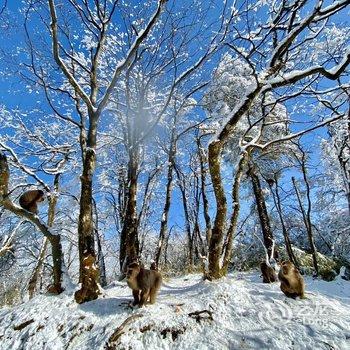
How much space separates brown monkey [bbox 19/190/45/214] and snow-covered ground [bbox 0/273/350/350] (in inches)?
64.6

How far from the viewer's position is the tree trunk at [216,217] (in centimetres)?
607

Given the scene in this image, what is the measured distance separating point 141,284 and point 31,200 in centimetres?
278

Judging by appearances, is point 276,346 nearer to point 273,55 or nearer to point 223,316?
point 223,316

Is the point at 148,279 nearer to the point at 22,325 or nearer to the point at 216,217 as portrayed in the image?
the point at 216,217

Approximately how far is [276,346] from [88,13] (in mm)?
8028

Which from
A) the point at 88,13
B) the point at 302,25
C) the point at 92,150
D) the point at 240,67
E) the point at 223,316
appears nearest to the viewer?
the point at 223,316

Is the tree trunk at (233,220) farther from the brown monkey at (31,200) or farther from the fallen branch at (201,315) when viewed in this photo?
the brown monkey at (31,200)

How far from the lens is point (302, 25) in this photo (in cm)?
616

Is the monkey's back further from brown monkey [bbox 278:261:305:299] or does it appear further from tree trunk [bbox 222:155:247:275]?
brown monkey [bbox 278:261:305:299]

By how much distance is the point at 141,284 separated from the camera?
5133 millimetres

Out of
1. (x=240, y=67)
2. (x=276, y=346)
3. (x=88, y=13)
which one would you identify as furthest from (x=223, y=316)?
(x=240, y=67)

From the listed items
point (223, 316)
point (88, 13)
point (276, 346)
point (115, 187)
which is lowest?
point (276, 346)

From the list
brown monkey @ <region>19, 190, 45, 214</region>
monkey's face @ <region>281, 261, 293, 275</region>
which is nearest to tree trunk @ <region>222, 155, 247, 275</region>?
monkey's face @ <region>281, 261, 293, 275</region>

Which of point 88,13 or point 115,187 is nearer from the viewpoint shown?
point 88,13
